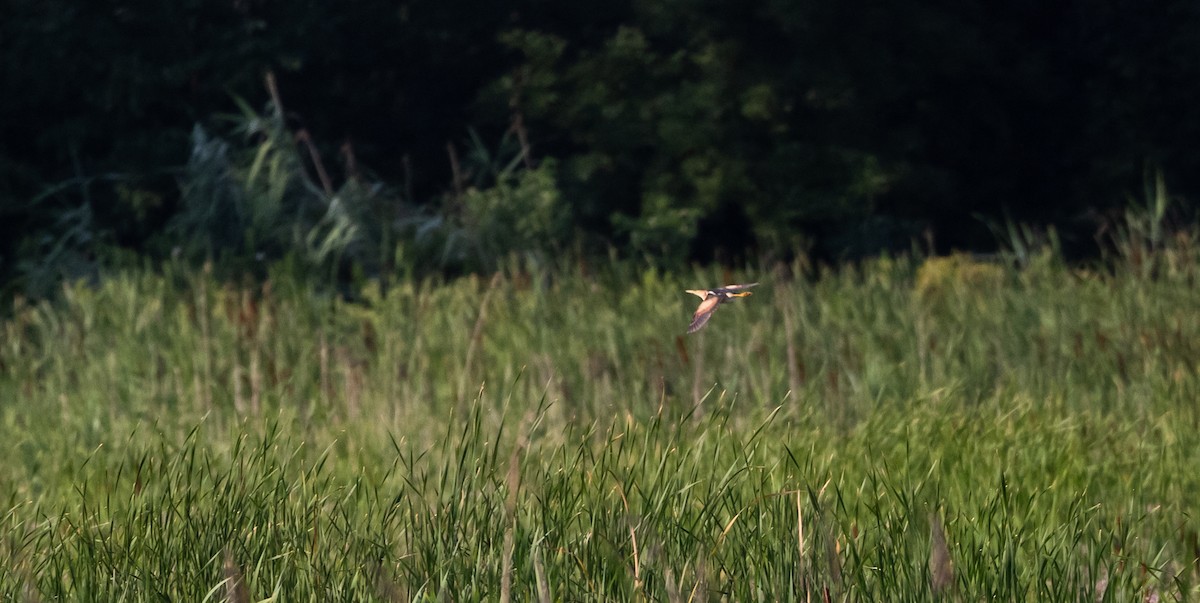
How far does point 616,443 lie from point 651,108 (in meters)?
11.4

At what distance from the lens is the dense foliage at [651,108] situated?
44.8 ft

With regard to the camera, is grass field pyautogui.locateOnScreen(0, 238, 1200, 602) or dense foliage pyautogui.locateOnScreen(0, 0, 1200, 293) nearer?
grass field pyautogui.locateOnScreen(0, 238, 1200, 602)

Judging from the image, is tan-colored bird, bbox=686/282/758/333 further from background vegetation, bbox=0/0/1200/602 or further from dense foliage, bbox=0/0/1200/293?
dense foliage, bbox=0/0/1200/293

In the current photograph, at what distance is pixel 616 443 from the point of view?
4.36 m

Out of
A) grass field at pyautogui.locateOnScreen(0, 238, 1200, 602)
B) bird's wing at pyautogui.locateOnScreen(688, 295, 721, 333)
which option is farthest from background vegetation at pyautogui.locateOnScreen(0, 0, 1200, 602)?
bird's wing at pyautogui.locateOnScreen(688, 295, 721, 333)

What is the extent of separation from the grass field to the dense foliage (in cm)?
539

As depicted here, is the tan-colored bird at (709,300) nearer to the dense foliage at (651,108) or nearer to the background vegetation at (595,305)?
the background vegetation at (595,305)

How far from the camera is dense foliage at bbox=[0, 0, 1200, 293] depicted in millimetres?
13664

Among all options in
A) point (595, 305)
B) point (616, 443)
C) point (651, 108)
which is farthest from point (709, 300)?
point (651, 108)

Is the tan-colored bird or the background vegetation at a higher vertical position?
the tan-colored bird

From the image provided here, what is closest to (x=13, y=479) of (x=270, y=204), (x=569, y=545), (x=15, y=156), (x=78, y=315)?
(x=569, y=545)

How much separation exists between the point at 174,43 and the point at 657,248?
5.31m

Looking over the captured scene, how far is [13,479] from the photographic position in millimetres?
4000

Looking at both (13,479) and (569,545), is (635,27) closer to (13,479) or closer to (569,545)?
(13,479)
